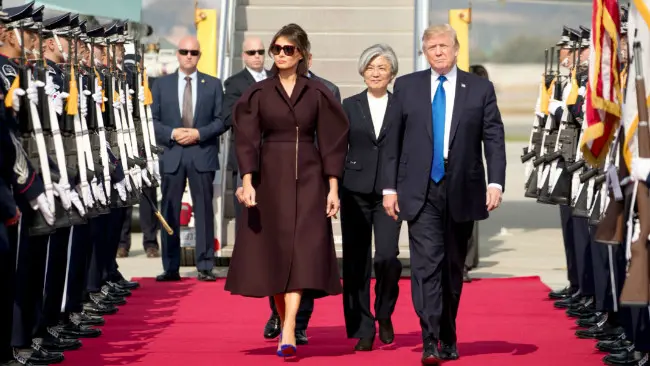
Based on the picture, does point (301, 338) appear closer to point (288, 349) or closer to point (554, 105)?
point (288, 349)

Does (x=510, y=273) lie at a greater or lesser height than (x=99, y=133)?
lesser

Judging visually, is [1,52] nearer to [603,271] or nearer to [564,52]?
[603,271]

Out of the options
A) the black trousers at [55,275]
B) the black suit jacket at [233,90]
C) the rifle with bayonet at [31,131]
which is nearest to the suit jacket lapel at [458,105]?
the rifle with bayonet at [31,131]

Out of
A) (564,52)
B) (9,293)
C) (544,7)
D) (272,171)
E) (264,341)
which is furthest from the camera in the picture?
(544,7)

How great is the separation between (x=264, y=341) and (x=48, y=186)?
211 centimetres

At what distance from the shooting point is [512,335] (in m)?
10.9

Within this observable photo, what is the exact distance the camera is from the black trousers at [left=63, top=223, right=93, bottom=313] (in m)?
10.9

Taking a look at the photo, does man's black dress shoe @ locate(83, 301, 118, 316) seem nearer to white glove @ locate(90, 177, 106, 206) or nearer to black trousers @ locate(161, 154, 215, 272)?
white glove @ locate(90, 177, 106, 206)

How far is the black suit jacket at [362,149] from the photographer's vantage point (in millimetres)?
10492

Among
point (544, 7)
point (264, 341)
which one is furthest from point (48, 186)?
point (544, 7)

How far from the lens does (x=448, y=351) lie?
382 inches

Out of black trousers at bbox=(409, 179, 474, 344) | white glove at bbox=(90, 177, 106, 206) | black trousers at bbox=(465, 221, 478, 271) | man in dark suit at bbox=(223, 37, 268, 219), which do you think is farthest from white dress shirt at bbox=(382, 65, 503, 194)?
black trousers at bbox=(465, 221, 478, 271)

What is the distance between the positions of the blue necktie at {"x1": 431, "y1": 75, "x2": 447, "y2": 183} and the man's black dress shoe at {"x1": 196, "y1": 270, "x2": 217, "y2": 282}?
5288 mm

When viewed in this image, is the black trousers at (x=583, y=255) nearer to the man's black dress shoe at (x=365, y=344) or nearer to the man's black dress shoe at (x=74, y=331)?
the man's black dress shoe at (x=365, y=344)
